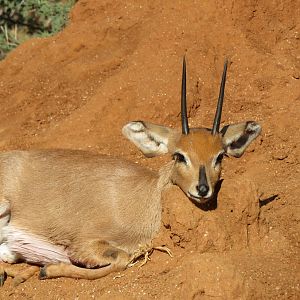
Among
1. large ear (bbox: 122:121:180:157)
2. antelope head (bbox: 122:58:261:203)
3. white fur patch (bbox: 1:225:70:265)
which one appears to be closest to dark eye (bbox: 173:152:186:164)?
antelope head (bbox: 122:58:261:203)

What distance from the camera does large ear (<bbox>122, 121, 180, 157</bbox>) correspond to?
30.4 ft

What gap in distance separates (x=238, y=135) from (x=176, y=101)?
317 cm

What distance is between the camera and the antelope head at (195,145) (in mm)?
8375

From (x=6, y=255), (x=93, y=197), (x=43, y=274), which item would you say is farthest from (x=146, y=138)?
(x=6, y=255)

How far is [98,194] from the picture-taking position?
Result: 31.5 ft

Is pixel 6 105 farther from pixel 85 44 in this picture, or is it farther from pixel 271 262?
pixel 271 262

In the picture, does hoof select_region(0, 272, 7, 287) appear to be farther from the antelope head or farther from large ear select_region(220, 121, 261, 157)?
large ear select_region(220, 121, 261, 157)

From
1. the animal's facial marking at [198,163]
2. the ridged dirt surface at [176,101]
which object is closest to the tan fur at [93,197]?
the animal's facial marking at [198,163]


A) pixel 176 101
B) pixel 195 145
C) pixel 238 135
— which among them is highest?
pixel 195 145

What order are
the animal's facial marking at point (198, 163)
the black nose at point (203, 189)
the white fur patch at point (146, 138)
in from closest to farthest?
the black nose at point (203, 189)
the animal's facial marking at point (198, 163)
the white fur patch at point (146, 138)

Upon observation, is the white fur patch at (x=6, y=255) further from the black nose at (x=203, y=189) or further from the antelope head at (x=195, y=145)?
the black nose at (x=203, y=189)

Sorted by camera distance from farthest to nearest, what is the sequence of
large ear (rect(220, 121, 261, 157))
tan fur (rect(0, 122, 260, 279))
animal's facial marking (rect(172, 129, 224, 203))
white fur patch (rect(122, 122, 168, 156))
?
white fur patch (rect(122, 122, 168, 156))
large ear (rect(220, 121, 261, 157))
tan fur (rect(0, 122, 260, 279))
animal's facial marking (rect(172, 129, 224, 203))

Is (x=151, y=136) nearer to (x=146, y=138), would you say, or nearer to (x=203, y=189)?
(x=146, y=138)

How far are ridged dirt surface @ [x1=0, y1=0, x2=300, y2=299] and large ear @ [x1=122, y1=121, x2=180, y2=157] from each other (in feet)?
2.40
